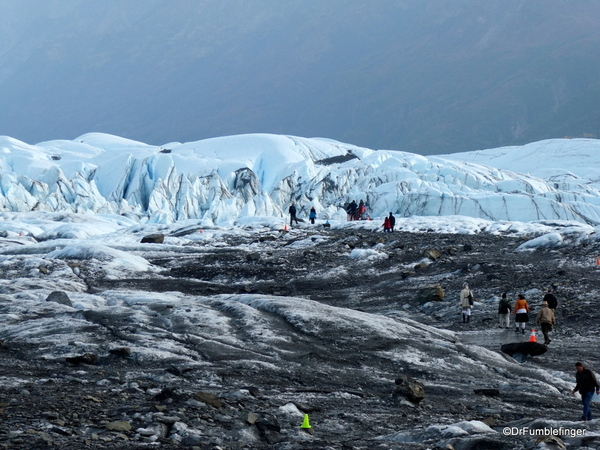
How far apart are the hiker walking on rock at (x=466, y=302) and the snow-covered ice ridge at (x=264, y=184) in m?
42.6

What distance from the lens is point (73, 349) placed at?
59.0 feet

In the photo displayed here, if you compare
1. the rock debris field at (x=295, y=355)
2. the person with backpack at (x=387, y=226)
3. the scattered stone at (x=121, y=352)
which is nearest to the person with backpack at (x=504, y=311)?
the rock debris field at (x=295, y=355)

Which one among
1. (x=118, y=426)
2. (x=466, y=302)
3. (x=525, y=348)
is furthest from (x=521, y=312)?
(x=118, y=426)

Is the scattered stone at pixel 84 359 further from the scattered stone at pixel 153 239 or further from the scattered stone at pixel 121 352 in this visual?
the scattered stone at pixel 153 239

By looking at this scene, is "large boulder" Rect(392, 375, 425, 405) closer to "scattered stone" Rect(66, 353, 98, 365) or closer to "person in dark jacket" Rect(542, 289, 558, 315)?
"scattered stone" Rect(66, 353, 98, 365)

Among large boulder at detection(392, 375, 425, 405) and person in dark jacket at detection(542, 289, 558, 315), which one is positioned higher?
person in dark jacket at detection(542, 289, 558, 315)

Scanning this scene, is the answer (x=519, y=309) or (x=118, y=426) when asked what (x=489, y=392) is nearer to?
(x=519, y=309)

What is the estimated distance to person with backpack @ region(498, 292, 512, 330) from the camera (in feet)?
75.5

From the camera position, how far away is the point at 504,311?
23.2 meters

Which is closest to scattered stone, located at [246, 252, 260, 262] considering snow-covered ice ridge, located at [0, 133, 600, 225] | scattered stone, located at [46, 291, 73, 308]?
scattered stone, located at [46, 291, 73, 308]

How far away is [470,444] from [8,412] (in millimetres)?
7166

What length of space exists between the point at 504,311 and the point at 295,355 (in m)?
8.07

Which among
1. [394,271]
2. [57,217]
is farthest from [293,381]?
[57,217]

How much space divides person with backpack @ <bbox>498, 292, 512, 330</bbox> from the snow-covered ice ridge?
44.1 metres
